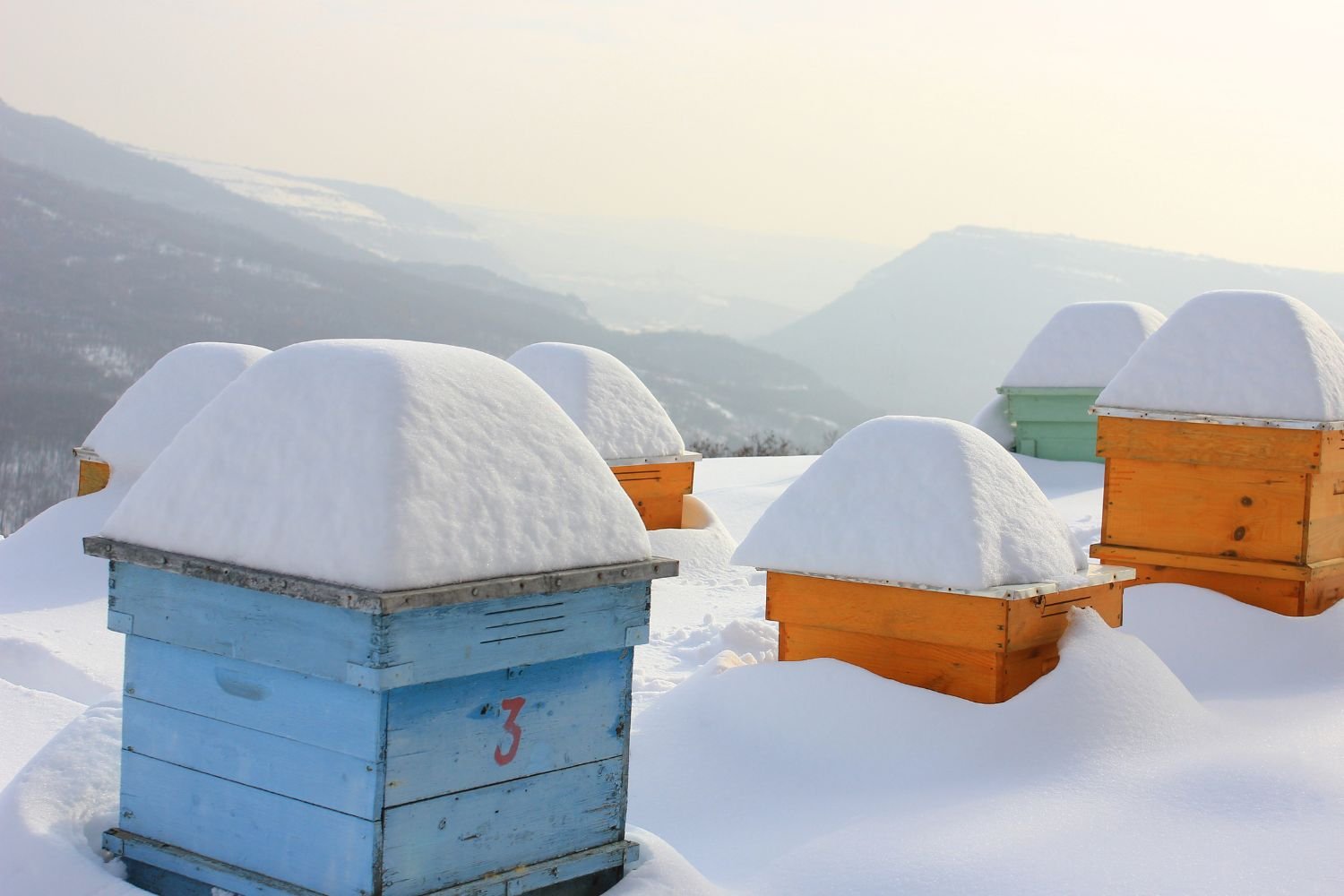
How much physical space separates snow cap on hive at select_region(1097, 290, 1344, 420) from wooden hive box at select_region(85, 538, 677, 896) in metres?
4.93

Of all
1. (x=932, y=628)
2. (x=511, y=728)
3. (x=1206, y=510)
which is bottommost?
(x=932, y=628)

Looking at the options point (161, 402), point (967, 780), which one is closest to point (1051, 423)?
point (161, 402)

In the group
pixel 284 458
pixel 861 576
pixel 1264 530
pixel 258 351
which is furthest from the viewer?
pixel 258 351

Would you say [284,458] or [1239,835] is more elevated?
[284,458]

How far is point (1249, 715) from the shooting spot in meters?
5.96

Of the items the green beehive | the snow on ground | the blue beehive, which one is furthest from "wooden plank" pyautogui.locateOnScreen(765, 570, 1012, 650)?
the green beehive

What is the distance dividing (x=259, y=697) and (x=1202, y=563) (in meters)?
5.91

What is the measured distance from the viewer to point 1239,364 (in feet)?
24.2

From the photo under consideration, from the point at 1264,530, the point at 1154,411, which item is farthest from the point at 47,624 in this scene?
the point at 1264,530

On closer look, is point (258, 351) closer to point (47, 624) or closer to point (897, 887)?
point (47, 624)

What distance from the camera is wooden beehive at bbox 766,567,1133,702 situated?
518 cm

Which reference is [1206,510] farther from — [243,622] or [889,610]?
[243,622]

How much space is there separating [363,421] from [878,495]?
10.1 feet

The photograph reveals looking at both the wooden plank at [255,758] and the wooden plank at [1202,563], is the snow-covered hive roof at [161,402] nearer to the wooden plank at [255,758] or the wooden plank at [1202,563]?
the wooden plank at [1202,563]
